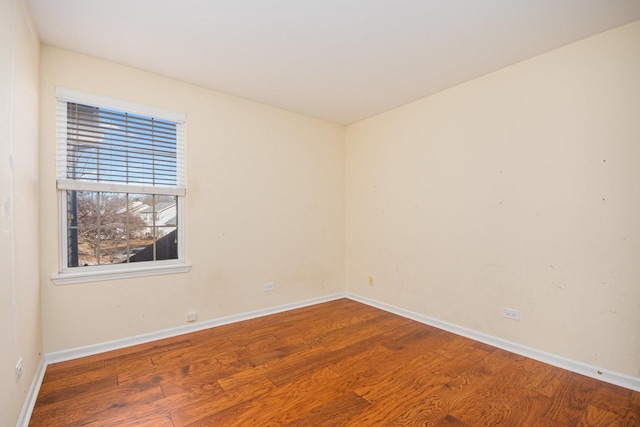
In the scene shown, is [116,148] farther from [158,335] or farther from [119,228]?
[158,335]

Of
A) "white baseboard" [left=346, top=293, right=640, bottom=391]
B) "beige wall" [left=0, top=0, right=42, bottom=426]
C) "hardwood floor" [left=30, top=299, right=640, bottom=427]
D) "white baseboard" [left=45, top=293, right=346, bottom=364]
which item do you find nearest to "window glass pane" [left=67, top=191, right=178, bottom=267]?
"beige wall" [left=0, top=0, right=42, bottom=426]

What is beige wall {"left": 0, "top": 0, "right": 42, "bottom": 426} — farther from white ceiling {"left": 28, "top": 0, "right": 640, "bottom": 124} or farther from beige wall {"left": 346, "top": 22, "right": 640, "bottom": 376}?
beige wall {"left": 346, "top": 22, "right": 640, "bottom": 376}

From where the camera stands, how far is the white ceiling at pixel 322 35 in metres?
2.01

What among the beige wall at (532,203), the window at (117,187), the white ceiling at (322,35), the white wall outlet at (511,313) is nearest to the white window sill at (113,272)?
the window at (117,187)

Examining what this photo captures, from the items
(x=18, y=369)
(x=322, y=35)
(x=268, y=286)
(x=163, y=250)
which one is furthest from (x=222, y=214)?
(x=322, y=35)

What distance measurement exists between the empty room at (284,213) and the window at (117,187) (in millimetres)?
18

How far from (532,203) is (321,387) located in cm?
240

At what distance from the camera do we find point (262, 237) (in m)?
3.71

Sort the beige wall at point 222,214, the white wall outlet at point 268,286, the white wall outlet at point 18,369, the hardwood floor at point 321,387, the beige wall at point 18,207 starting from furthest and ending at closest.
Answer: the white wall outlet at point 268,286 < the beige wall at point 222,214 < the hardwood floor at point 321,387 < the white wall outlet at point 18,369 < the beige wall at point 18,207

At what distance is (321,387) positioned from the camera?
Result: 2.16 meters

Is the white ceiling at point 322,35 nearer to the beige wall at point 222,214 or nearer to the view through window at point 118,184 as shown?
the beige wall at point 222,214

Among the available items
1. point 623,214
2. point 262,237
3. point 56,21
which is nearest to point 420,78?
point 623,214

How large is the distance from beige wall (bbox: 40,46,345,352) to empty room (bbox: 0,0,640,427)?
0.08 ft

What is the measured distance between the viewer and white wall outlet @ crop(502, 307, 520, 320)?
2.72 m
